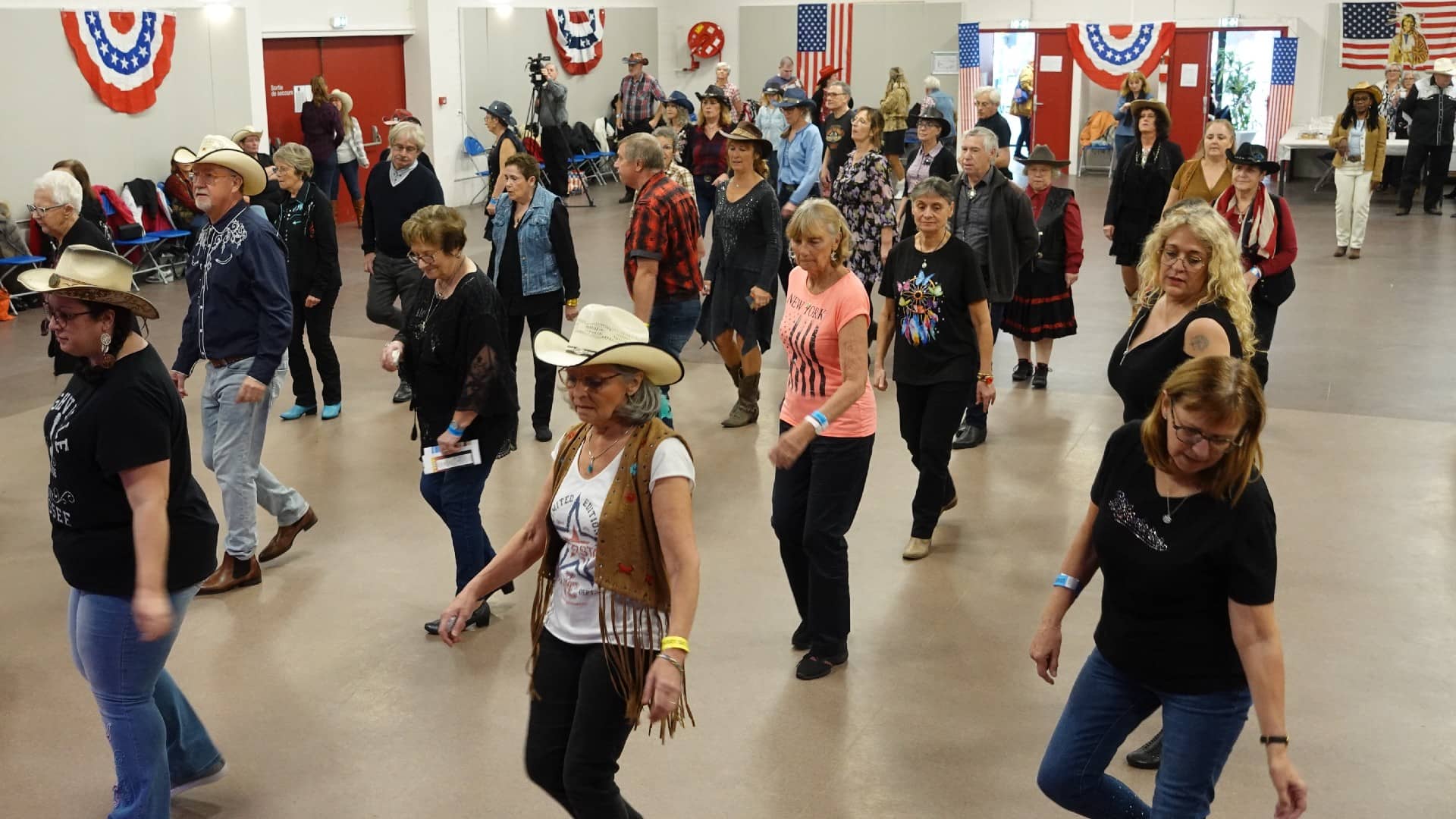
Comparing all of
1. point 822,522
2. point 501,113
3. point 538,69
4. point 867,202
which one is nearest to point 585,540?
point 822,522

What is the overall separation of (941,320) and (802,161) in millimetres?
5193

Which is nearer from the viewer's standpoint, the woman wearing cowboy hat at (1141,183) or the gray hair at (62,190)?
the gray hair at (62,190)

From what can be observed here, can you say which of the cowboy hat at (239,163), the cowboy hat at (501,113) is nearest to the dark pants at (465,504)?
the cowboy hat at (239,163)

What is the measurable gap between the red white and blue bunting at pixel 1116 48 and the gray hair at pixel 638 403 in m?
18.0

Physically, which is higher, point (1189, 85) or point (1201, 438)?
point (1189, 85)

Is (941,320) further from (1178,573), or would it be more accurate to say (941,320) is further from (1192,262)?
(1178,573)

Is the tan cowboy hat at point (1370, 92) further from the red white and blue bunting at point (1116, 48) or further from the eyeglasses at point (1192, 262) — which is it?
the eyeglasses at point (1192, 262)

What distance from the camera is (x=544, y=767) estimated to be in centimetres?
308

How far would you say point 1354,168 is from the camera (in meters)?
12.9

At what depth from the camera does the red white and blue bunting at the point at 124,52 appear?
1207 centimetres

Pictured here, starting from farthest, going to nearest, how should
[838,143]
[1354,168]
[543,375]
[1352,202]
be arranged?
[1354,168], [1352,202], [838,143], [543,375]

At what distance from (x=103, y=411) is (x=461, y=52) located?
1454 centimetres

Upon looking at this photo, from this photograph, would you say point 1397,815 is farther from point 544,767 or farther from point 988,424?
point 988,424

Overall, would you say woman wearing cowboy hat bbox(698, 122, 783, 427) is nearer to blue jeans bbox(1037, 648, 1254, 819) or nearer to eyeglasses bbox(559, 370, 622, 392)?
eyeglasses bbox(559, 370, 622, 392)
